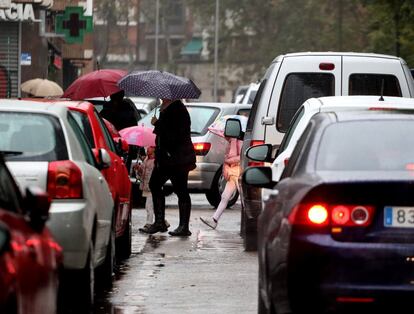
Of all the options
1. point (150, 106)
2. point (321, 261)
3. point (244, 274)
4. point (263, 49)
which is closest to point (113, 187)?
point (244, 274)

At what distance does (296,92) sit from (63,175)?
5051 mm

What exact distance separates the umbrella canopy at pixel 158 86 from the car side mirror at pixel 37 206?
36.3 ft

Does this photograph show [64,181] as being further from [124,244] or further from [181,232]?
[181,232]

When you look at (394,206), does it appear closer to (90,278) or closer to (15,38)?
(90,278)

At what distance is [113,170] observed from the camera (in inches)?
573

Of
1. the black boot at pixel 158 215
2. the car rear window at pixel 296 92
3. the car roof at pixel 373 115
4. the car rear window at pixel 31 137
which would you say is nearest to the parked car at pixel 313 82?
the car rear window at pixel 296 92

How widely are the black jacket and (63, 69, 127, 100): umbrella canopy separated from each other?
350 centimetres

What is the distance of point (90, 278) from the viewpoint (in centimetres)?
1105

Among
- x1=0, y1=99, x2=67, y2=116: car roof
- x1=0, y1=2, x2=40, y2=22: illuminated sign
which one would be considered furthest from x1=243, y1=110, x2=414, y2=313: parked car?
x1=0, y1=2, x2=40, y2=22: illuminated sign

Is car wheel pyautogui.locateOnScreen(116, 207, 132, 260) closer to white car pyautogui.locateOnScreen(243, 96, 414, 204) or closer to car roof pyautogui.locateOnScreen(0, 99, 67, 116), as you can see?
white car pyautogui.locateOnScreen(243, 96, 414, 204)

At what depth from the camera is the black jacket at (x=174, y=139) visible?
1884 cm

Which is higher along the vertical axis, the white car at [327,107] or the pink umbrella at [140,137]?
the white car at [327,107]

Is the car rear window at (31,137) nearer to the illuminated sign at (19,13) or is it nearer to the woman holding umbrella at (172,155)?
the woman holding umbrella at (172,155)

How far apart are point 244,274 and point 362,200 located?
19.4 ft
